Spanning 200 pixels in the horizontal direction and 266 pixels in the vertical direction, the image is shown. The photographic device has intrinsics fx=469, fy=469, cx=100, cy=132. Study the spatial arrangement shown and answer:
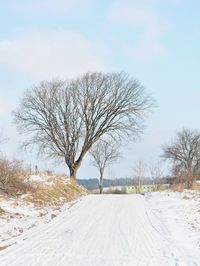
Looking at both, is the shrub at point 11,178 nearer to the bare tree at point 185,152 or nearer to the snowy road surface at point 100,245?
the snowy road surface at point 100,245

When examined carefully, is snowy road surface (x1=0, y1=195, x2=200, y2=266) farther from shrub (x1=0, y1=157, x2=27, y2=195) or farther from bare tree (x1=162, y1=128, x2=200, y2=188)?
bare tree (x1=162, y1=128, x2=200, y2=188)

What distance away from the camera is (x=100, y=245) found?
Result: 37.7 feet

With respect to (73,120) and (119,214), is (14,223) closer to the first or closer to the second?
(119,214)

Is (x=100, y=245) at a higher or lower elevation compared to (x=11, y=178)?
lower

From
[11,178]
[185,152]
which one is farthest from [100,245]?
[185,152]

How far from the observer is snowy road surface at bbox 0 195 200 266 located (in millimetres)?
9617

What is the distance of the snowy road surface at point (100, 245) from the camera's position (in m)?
9.62

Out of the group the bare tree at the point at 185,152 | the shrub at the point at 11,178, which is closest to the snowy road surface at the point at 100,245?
the shrub at the point at 11,178

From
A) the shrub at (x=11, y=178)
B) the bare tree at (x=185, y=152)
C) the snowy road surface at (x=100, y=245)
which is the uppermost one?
the bare tree at (x=185, y=152)

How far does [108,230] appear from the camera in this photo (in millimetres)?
14039

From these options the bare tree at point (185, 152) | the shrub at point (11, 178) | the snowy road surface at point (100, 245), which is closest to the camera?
the snowy road surface at point (100, 245)

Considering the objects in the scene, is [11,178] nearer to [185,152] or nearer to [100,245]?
[100,245]

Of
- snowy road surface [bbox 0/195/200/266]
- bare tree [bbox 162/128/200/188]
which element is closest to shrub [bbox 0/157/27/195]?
snowy road surface [bbox 0/195/200/266]

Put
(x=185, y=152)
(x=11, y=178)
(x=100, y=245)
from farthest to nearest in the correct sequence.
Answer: (x=185, y=152), (x=11, y=178), (x=100, y=245)
